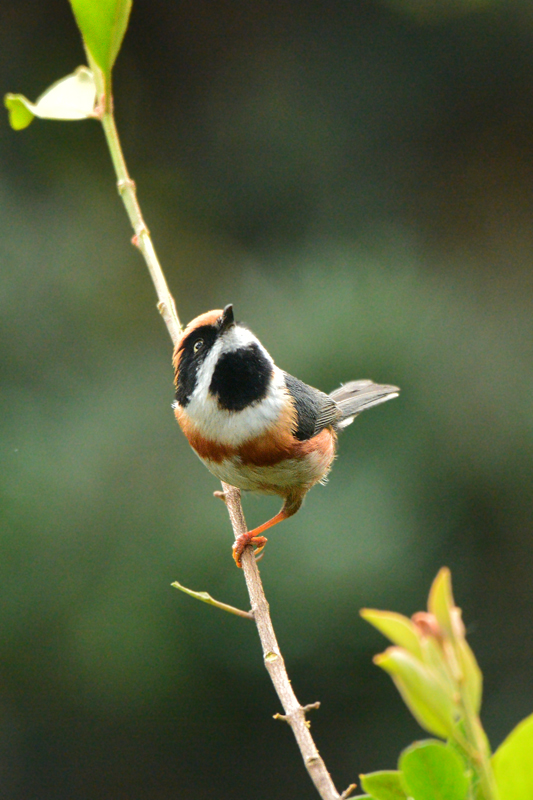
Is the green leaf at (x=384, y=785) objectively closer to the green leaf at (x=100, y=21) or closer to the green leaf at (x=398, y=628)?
the green leaf at (x=398, y=628)

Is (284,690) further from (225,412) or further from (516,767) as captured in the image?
→ (225,412)

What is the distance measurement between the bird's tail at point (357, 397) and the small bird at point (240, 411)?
0.72m

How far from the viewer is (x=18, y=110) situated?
1.80 metres

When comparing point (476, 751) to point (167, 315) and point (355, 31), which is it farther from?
point (355, 31)

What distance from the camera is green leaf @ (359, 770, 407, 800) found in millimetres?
832

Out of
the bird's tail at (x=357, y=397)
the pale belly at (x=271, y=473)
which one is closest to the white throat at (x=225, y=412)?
the pale belly at (x=271, y=473)

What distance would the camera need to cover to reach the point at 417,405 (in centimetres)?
473

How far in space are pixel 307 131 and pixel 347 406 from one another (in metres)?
2.67

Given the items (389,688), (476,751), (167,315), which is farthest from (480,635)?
(476,751)

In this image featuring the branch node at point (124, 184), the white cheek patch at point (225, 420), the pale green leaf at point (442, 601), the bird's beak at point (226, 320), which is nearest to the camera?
the pale green leaf at point (442, 601)

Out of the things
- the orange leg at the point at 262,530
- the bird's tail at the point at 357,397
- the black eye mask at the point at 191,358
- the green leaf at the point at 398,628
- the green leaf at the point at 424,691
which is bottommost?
the green leaf at the point at 424,691

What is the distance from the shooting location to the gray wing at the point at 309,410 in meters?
3.06

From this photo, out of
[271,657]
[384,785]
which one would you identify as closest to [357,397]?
[271,657]

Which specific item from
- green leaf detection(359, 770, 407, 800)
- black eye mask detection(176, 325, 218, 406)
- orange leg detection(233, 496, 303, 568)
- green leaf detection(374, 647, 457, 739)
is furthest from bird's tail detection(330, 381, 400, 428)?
green leaf detection(374, 647, 457, 739)
